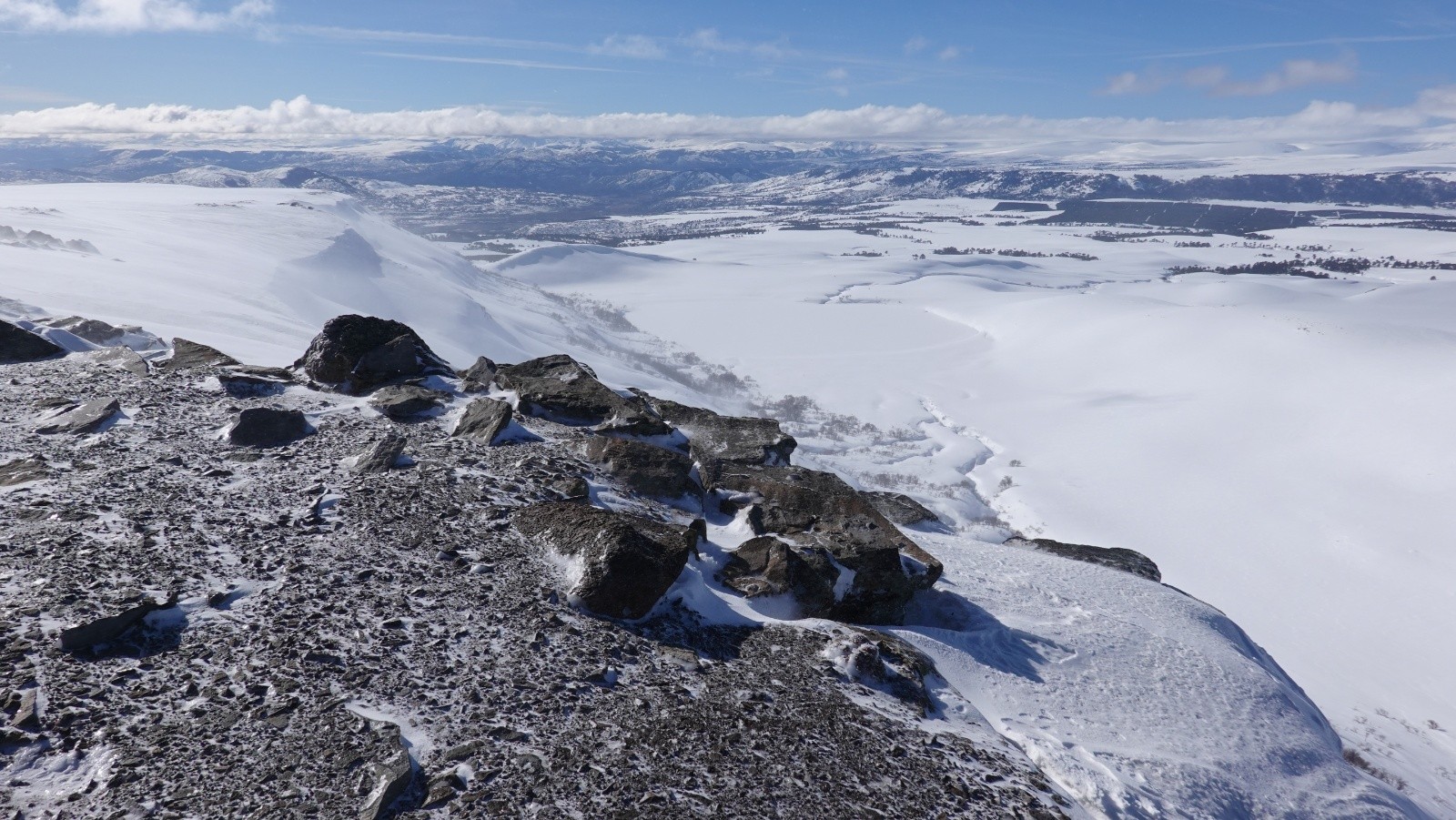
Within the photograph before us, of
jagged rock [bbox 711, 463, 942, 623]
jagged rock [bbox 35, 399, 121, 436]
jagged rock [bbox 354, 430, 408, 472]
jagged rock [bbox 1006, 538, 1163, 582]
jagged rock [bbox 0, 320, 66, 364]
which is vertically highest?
jagged rock [bbox 0, 320, 66, 364]

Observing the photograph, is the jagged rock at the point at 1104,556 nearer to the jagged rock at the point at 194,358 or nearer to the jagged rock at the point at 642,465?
the jagged rock at the point at 642,465

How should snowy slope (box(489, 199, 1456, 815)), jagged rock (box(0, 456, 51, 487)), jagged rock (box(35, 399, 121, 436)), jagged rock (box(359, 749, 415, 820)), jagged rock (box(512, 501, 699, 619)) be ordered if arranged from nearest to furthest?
1. jagged rock (box(359, 749, 415, 820))
2. jagged rock (box(512, 501, 699, 619))
3. jagged rock (box(0, 456, 51, 487))
4. jagged rock (box(35, 399, 121, 436))
5. snowy slope (box(489, 199, 1456, 815))

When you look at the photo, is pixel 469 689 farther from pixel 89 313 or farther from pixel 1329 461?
pixel 1329 461

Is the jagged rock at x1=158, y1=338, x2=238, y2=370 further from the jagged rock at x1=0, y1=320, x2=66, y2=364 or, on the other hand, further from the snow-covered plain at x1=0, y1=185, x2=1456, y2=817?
the snow-covered plain at x1=0, y1=185, x2=1456, y2=817

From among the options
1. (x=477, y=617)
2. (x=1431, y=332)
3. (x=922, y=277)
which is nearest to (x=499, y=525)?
(x=477, y=617)

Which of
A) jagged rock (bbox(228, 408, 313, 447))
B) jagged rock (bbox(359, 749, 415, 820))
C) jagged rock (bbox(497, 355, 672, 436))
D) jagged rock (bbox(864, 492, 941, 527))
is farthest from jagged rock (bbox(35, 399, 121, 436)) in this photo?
jagged rock (bbox(864, 492, 941, 527))

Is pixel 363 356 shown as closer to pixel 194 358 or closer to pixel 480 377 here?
pixel 480 377
